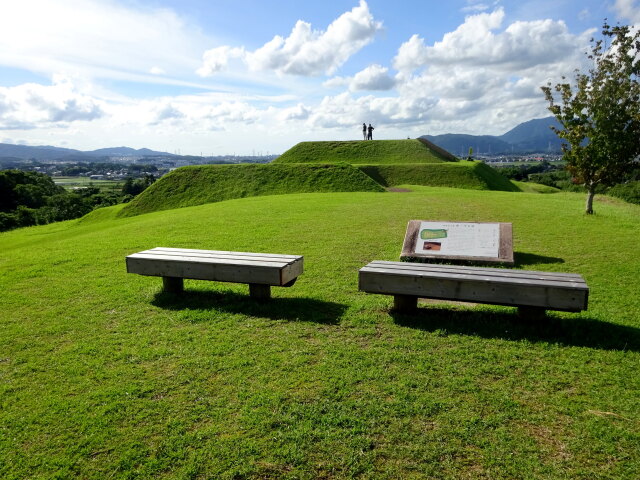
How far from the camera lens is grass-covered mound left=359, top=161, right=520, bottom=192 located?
38000 mm

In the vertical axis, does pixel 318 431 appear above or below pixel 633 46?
below

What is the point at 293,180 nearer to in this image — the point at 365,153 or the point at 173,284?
the point at 365,153

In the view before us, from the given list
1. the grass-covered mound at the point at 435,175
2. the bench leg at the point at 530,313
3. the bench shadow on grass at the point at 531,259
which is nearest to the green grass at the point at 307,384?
the bench leg at the point at 530,313

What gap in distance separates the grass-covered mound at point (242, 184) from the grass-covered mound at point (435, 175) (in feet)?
17.8

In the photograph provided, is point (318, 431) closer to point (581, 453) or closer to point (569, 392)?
point (581, 453)

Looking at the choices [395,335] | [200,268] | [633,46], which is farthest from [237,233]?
[633,46]

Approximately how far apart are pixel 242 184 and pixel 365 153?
20.0 meters

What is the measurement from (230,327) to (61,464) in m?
2.59

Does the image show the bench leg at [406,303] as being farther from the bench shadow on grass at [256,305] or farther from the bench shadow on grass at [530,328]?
the bench shadow on grass at [256,305]

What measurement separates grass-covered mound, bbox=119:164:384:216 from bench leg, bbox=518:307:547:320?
26222 millimetres

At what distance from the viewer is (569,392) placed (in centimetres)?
404

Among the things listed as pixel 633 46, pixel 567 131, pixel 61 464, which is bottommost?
pixel 61 464

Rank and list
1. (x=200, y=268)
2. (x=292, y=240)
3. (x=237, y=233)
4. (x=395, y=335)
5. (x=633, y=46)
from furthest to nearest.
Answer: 1. (x=633, y=46)
2. (x=237, y=233)
3. (x=292, y=240)
4. (x=200, y=268)
5. (x=395, y=335)

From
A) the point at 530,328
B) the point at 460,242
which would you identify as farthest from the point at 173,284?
the point at 460,242
